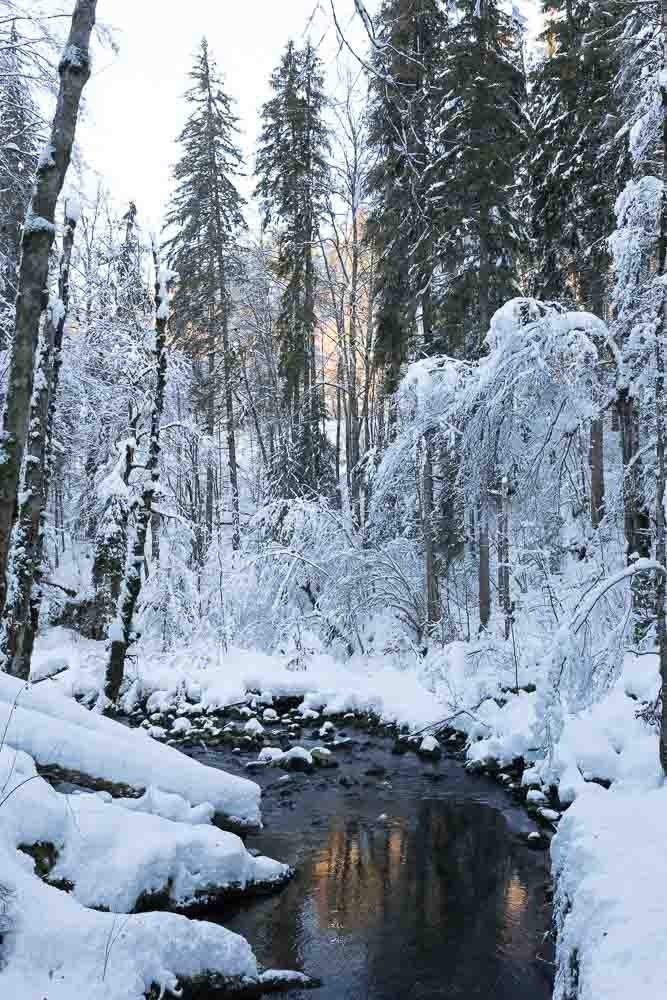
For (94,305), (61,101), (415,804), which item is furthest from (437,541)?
(61,101)

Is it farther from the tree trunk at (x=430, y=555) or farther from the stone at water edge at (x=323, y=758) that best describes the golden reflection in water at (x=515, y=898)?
the tree trunk at (x=430, y=555)

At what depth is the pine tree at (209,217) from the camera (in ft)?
73.7

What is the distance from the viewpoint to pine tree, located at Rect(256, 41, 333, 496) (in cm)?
1989

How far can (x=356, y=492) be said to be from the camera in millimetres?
20016

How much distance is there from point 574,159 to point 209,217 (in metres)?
11.7

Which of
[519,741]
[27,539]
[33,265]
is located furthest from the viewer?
[519,741]

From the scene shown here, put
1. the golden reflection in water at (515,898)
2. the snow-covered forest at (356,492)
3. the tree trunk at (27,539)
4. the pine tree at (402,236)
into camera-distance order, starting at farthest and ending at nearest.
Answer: the pine tree at (402,236)
the tree trunk at (27,539)
the golden reflection in water at (515,898)
the snow-covered forest at (356,492)

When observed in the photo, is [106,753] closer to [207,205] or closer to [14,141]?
[14,141]

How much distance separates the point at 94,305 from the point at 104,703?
8450mm

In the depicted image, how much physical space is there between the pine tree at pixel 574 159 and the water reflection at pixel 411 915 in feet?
33.9

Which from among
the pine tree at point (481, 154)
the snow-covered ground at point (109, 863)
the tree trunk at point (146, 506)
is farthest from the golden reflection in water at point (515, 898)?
the pine tree at point (481, 154)

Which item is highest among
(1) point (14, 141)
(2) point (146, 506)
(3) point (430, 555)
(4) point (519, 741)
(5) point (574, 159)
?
(5) point (574, 159)

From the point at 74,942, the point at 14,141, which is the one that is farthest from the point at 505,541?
the point at 74,942

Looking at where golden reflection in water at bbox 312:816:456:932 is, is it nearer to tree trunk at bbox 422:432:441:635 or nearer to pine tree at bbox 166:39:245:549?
tree trunk at bbox 422:432:441:635
